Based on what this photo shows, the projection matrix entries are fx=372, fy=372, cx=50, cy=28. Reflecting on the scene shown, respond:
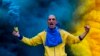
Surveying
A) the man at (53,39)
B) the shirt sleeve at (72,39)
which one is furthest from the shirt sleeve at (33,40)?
the shirt sleeve at (72,39)

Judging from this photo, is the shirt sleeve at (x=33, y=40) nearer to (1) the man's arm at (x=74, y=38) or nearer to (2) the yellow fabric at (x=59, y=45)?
(2) the yellow fabric at (x=59, y=45)

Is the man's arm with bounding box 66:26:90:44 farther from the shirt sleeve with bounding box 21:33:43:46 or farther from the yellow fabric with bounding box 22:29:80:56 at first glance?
the shirt sleeve with bounding box 21:33:43:46

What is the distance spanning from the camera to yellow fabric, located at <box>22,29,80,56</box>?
9.52 ft

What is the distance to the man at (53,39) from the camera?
288 centimetres

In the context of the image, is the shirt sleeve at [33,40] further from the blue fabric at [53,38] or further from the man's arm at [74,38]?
the man's arm at [74,38]

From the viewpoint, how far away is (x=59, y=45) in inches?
115

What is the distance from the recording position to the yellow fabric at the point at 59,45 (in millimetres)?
2902

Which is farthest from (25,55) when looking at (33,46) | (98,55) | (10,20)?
(98,55)

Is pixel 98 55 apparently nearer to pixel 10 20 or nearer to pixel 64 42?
pixel 64 42

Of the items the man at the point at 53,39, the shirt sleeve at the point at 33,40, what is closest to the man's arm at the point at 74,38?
the man at the point at 53,39

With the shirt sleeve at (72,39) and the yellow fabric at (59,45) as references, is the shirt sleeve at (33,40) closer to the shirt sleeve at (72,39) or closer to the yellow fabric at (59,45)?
the yellow fabric at (59,45)

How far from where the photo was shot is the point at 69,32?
10.4 feet

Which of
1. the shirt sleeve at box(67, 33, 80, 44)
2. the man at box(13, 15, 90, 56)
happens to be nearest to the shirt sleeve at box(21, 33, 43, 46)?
the man at box(13, 15, 90, 56)

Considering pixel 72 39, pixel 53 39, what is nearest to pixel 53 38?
pixel 53 39
